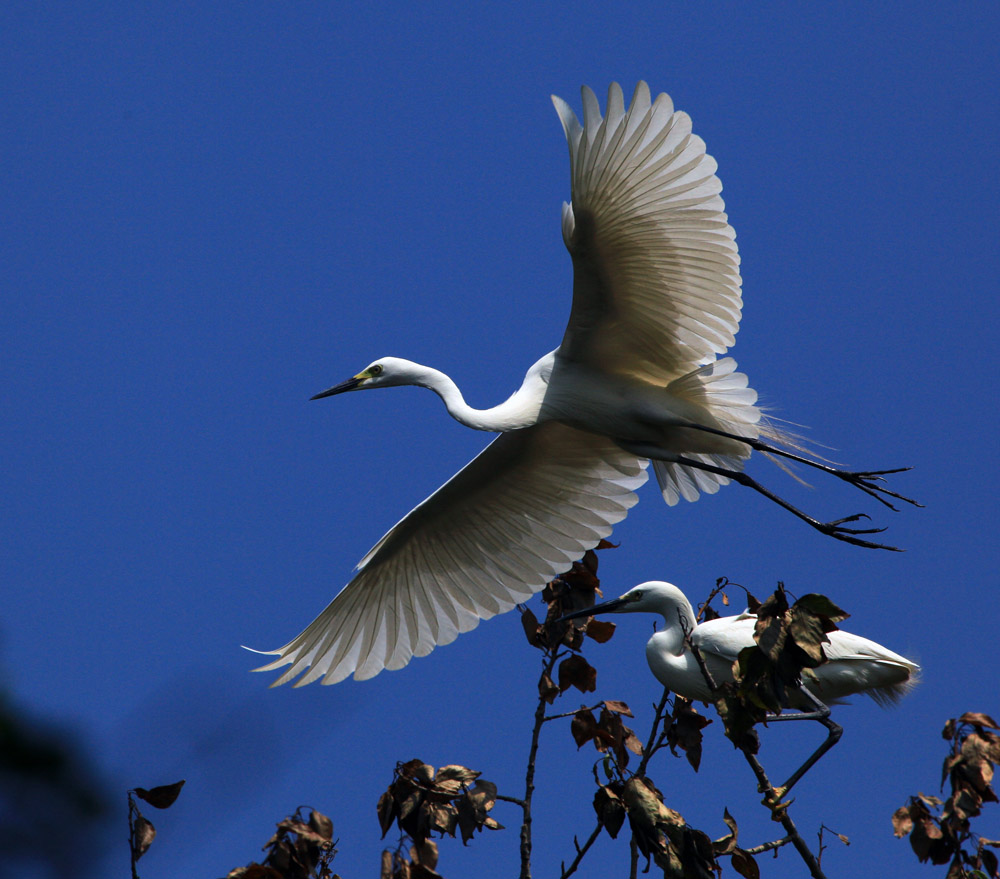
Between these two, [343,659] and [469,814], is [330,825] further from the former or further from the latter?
[343,659]

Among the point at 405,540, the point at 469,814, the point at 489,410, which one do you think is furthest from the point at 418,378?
the point at 469,814

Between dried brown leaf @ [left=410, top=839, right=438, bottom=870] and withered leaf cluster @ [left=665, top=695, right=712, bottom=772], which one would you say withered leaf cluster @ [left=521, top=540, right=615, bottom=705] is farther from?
dried brown leaf @ [left=410, top=839, right=438, bottom=870]

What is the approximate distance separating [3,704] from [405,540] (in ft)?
20.5

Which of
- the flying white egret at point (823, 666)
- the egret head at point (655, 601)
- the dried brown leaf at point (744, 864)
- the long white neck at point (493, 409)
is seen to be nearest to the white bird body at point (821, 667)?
the flying white egret at point (823, 666)

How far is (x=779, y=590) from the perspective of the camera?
11.4 ft

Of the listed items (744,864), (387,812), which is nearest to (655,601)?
(744,864)

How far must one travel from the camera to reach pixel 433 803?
13.0 feet

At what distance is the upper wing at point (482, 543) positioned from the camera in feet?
22.6

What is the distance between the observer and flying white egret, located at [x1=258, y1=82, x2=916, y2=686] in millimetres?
5414

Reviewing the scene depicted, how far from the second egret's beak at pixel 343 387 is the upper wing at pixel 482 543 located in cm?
89

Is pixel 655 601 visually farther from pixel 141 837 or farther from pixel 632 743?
pixel 141 837

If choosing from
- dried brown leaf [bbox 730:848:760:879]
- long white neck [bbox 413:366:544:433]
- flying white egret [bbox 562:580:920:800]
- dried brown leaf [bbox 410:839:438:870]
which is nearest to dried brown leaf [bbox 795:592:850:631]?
dried brown leaf [bbox 730:848:760:879]

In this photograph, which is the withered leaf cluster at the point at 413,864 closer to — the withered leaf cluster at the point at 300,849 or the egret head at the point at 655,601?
the withered leaf cluster at the point at 300,849

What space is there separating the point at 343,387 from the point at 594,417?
5.50ft
